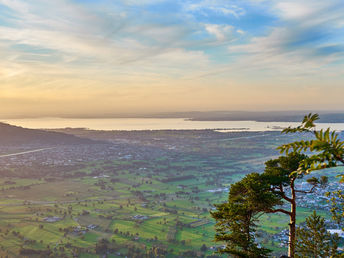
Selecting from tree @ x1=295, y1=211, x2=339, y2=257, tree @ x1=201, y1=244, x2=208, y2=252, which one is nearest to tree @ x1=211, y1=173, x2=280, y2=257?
tree @ x1=295, y1=211, x2=339, y2=257

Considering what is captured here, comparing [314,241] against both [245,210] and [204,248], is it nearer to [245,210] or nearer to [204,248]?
[245,210]

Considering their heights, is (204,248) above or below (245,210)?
below

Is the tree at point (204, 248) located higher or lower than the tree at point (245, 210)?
lower

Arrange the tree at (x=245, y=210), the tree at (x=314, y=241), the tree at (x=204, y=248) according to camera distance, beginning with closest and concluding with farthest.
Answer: the tree at (x=314, y=241) → the tree at (x=245, y=210) → the tree at (x=204, y=248)

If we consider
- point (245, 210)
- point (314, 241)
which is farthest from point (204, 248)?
point (314, 241)

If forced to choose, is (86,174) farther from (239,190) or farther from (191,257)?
(239,190)

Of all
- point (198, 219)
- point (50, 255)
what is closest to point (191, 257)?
point (198, 219)

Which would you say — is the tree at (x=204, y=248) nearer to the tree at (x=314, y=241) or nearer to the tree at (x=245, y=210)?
the tree at (x=245, y=210)

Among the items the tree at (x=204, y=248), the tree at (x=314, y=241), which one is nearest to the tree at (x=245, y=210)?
the tree at (x=314, y=241)

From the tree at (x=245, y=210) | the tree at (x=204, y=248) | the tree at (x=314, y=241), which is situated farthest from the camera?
the tree at (x=204, y=248)

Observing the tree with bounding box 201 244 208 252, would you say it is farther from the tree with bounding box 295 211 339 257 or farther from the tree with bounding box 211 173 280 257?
the tree with bounding box 295 211 339 257

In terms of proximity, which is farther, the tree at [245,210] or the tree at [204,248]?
the tree at [204,248]
